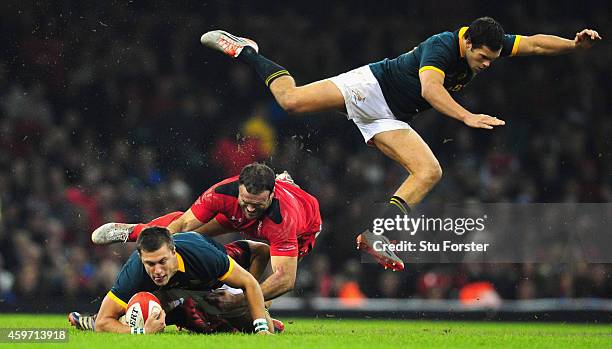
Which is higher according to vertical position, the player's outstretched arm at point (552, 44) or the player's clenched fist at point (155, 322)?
the player's outstretched arm at point (552, 44)

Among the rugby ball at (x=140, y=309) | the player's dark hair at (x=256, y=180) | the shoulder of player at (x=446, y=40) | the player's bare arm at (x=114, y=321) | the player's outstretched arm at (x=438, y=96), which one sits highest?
the shoulder of player at (x=446, y=40)

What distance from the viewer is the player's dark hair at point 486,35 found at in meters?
8.97

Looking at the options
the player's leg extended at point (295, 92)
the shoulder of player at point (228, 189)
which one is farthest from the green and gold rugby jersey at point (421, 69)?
the shoulder of player at point (228, 189)

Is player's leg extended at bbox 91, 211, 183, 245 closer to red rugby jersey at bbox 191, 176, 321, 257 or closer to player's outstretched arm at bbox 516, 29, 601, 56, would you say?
red rugby jersey at bbox 191, 176, 321, 257

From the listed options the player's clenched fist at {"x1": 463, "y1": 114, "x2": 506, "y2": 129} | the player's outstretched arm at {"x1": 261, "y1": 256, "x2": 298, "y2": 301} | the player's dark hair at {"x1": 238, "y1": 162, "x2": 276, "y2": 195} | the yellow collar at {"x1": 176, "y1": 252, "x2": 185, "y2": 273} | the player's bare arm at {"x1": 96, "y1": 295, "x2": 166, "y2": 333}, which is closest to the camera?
the yellow collar at {"x1": 176, "y1": 252, "x2": 185, "y2": 273}

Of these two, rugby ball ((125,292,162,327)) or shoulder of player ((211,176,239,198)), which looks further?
shoulder of player ((211,176,239,198))

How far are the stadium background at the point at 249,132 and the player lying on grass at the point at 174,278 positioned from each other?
5882 millimetres

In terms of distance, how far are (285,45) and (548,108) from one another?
14.0ft

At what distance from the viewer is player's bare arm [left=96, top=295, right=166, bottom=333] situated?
25.2 ft

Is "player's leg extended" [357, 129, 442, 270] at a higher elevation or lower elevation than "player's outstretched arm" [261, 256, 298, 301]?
higher

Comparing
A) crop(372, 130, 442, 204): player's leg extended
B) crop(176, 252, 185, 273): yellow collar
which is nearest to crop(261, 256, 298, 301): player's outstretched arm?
crop(372, 130, 442, 204): player's leg extended

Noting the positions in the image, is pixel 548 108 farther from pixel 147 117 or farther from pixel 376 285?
pixel 147 117

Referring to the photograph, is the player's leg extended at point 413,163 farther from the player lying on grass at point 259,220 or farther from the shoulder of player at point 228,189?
the shoulder of player at point 228,189

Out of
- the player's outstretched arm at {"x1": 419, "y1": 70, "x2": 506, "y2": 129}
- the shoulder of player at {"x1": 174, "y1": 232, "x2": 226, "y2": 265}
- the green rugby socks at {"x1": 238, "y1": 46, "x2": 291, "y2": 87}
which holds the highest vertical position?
the green rugby socks at {"x1": 238, "y1": 46, "x2": 291, "y2": 87}
